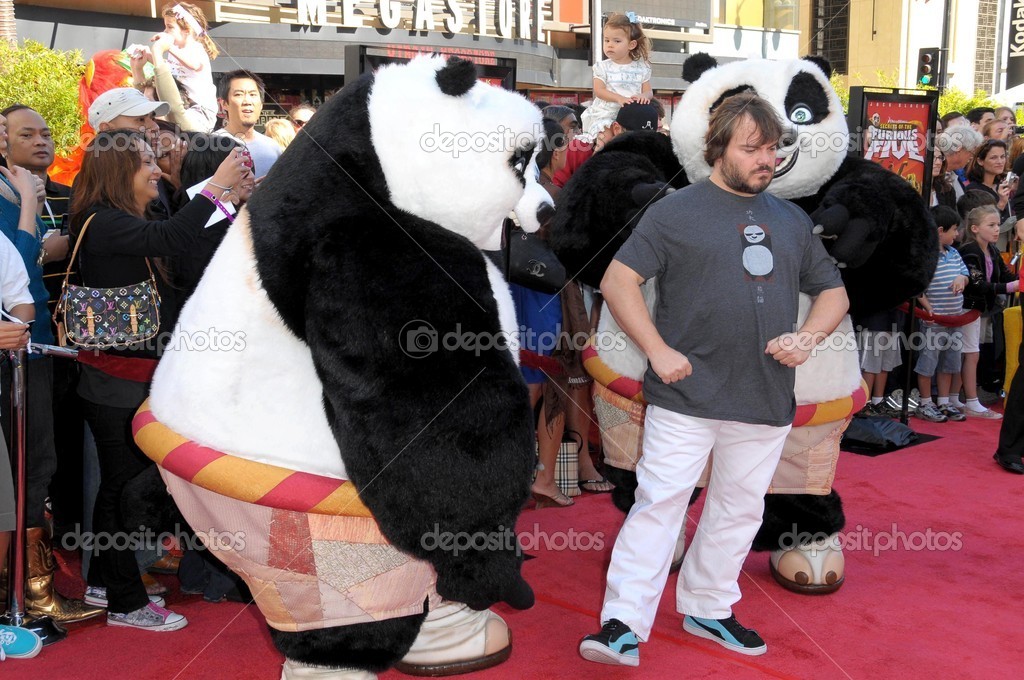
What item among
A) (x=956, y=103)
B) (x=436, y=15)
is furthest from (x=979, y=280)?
(x=956, y=103)

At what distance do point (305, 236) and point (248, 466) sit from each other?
56 cm

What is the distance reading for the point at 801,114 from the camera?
316 centimetres

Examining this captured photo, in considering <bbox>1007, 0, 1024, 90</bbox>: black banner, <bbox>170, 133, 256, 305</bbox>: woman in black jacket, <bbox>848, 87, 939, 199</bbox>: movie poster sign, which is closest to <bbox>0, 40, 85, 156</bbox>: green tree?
<bbox>170, 133, 256, 305</bbox>: woman in black jacket

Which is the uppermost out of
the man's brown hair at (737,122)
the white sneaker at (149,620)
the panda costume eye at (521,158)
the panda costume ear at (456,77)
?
the panda costume ear at (456,77)

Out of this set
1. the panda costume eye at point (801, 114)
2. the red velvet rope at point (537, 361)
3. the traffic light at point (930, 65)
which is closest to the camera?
the panda costume eye at point (801, 114)

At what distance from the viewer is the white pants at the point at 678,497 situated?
2836 millimetres

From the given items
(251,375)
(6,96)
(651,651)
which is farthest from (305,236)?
(6,96)

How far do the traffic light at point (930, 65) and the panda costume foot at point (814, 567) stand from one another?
34.5 ft

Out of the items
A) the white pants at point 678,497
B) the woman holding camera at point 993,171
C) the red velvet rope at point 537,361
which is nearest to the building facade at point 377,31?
the woman holding camera at point 993,171

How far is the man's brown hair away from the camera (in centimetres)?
275

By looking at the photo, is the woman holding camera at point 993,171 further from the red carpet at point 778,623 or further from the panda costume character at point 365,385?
the panda costume character at point 365,385

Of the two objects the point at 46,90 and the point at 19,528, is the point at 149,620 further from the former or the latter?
the point at 46,90

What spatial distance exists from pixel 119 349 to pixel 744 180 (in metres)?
2.20

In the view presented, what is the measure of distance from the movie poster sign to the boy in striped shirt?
1.18ft
